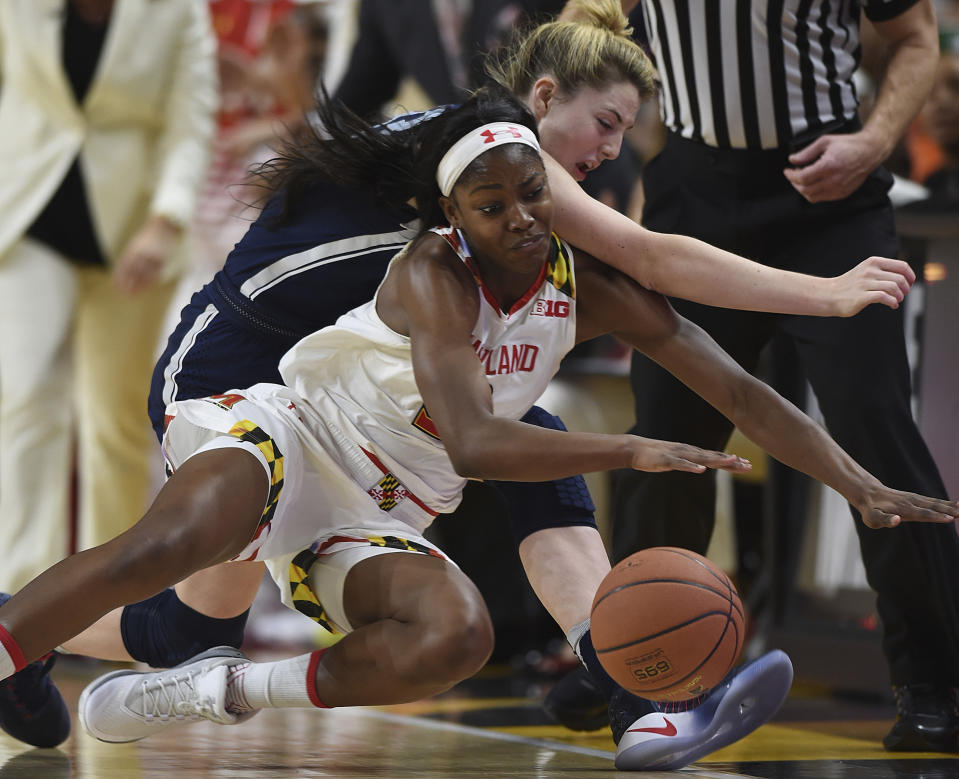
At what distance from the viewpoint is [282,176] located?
10.6ft

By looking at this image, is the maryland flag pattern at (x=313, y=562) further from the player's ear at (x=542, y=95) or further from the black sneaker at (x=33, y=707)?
the player's ear at (x=542, y=95)

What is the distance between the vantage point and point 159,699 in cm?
292

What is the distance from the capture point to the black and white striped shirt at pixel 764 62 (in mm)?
3402

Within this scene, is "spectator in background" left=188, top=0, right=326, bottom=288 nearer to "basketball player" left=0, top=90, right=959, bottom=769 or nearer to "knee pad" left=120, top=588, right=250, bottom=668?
"knee pad" left=120, top=588, right=250, bottom=668

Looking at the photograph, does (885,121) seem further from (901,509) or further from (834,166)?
(901,509)

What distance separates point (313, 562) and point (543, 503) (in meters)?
0.63

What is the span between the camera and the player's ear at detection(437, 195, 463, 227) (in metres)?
2.83

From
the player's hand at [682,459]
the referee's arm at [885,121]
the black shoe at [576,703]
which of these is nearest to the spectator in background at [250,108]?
the black shoe at [576,703]

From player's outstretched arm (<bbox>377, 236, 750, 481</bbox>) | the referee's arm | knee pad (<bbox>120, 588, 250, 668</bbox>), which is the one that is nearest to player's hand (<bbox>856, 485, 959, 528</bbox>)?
player's outstretched arm (<bbox>377, 236, 750, 481</bbox>)

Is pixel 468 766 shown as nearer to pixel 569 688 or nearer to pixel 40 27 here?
pixel 569 688

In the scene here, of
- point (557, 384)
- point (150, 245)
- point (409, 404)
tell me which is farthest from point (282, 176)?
point (557, 384)

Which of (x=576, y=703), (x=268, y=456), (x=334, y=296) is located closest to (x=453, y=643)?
(x=268, y=456)

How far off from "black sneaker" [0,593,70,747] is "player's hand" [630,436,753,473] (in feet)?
5.00

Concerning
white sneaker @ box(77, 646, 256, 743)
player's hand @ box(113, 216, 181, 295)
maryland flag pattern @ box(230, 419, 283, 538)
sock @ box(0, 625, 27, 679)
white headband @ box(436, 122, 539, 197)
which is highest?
white headband @ box(436, 122, 539, 197)
